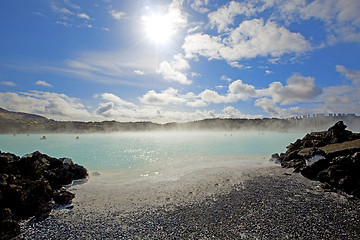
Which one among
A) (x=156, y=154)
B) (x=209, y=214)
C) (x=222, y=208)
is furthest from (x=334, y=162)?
(x=156, y=154)

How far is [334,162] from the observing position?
1162 cm

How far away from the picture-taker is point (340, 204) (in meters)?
8.45

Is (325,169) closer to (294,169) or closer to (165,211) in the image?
(294,169)

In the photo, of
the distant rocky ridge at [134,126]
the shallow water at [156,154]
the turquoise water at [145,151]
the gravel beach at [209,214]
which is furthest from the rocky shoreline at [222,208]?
the distant rocky ridge at [134,126]

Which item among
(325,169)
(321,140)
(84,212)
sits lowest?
(84,212)

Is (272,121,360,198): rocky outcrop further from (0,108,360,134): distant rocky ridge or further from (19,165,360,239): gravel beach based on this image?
(0,108,360,134): distant rocky ridge

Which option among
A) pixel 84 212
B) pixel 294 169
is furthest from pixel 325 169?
pixel 84 212

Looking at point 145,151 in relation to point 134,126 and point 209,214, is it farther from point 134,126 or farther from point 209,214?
point 134,126

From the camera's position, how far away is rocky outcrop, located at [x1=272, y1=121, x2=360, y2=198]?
997cm

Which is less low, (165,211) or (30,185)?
(30,185)

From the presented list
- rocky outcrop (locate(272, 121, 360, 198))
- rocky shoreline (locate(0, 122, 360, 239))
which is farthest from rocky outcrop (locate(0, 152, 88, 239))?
rocky outcrop (locate(272, 121, 360, 198))

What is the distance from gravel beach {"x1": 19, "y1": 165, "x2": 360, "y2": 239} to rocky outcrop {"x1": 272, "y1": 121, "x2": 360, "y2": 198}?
0.85m

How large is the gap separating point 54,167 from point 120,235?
10.4 m

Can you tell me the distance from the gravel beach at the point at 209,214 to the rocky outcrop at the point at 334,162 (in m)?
0.85
